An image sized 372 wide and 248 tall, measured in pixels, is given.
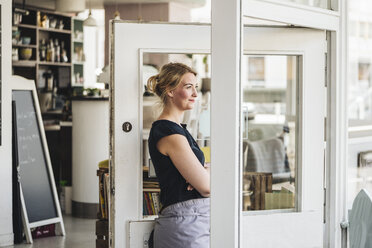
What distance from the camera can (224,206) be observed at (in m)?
1.73

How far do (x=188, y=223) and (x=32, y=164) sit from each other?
11.3 feet

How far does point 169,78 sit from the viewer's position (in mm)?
2889

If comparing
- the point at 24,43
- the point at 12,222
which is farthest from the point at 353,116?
the point at 24,43

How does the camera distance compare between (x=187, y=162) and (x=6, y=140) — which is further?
(x=6, y=140)

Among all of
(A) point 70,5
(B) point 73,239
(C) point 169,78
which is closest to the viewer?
(C) point 169,78

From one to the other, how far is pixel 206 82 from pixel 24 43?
2.96 m

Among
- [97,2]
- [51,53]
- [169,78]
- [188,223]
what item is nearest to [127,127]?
[169,78]

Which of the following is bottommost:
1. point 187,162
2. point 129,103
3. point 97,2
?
point 187,162

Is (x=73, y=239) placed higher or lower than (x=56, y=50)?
lower

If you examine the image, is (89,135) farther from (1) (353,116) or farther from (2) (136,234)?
(1) (353,116)

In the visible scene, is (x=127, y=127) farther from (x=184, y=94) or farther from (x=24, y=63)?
(x=24, y=63)

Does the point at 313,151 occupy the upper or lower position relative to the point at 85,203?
upper

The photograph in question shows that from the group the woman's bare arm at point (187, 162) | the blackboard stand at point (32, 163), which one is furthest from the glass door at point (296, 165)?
the blackboard stand at point (32, 163)

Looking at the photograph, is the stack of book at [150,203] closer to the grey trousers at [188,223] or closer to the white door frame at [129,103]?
the white door frame at [129,103]
